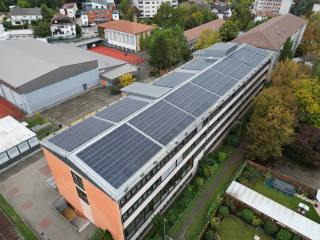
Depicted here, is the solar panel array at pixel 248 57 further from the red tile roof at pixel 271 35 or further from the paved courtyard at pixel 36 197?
the paved courtyard at pixel 36 197

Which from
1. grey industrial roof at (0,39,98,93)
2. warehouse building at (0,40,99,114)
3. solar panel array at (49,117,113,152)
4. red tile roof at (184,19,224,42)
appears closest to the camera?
solar panel array at (49,117,113,152)

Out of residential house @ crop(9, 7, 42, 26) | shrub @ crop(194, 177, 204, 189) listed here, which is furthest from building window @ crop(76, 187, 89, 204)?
residential house @ crop(9, 7, 42, 26)

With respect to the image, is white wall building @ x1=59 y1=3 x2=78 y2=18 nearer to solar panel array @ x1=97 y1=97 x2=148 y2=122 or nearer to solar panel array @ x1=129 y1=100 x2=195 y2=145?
solar panel array @ x1=97 y1=97 x2=148 y2=122

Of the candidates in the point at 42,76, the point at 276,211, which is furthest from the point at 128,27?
the point at 276,211

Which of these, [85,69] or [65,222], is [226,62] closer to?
[85,69]

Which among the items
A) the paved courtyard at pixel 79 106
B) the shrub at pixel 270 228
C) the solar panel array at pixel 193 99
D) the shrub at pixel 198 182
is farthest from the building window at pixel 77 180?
the paved courtyard at pixel 79 106

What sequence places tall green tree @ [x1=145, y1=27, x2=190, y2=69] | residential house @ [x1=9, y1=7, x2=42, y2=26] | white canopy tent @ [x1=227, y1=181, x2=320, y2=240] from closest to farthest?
white canopy tent @ [x1=227, y1=181, x2=320, y2=240], tall green tree @ [x1=145, y1=27, x2=190, y2=69], residential house @ [x1=9, y1=7, x2=42, y2=26]

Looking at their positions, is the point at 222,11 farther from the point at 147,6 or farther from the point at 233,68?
the point at 233,68
